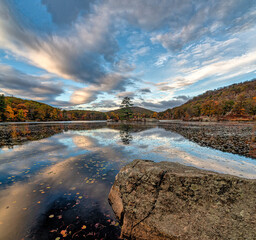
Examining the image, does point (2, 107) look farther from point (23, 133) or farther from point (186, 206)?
point (186, 206)

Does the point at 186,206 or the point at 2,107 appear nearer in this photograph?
the point at 186,206

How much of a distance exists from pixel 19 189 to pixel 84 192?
3.37 metres

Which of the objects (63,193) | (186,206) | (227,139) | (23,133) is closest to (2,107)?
(23,133)

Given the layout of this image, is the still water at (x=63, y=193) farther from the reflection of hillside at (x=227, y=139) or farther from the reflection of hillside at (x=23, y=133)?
the reflection of hillside at (x=23, y=133)

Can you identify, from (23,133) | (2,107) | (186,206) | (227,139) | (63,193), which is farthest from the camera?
(2,107)

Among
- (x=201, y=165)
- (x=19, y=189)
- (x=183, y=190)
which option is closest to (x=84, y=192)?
(x=19, y=189)

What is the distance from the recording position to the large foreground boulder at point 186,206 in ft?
9.77

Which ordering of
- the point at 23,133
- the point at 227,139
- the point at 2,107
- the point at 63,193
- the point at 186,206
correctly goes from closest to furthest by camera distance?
the point at 186,206 → the point at 63,193 → the point at 227,139 → the point at 23,133 → the point at 2,107

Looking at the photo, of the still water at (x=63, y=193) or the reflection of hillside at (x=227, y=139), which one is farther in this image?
the reflection of hillside at (x=227, y=139)

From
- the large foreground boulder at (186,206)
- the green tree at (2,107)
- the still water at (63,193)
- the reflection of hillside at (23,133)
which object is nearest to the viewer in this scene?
the large foreground boulder at (186,206)

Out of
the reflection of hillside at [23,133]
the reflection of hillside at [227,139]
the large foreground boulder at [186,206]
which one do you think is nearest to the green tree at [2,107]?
the reflection of hillside at [23,133]

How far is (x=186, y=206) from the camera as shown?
11.5 ft

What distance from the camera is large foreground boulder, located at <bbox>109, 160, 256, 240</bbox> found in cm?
298

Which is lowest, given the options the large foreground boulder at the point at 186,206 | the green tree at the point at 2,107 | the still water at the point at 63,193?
the still water at the point at 63,193
